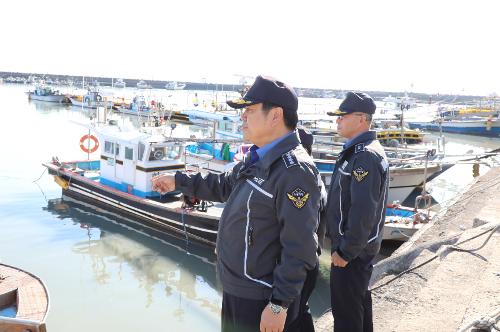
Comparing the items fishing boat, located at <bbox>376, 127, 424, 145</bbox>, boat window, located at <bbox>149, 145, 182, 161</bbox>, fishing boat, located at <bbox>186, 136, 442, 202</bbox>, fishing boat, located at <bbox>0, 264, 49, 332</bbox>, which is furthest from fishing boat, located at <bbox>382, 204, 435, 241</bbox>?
fishing boat, located at <bbox>376, 127, 424, 145</bbox>

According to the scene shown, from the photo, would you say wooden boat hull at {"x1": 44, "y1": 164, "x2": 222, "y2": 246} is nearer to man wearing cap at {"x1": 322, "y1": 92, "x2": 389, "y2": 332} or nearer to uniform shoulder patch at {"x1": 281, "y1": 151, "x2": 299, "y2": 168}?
man wearing cap at {"x1": 322, "y1": 92, "x2": 389, "y2": 332}

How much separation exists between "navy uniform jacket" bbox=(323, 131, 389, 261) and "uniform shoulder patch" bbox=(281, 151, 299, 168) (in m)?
0.88

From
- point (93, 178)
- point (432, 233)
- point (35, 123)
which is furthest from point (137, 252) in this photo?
point (35, 123)

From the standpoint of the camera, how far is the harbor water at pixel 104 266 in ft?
24.7

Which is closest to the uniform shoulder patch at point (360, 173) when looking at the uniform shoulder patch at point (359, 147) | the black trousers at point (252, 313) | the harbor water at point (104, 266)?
the uniform shoulder patch at point (359, 147)

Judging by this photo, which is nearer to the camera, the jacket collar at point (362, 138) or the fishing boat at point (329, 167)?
the jacket collar at point (362, 138)

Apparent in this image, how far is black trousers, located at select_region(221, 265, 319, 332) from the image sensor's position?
2229mm

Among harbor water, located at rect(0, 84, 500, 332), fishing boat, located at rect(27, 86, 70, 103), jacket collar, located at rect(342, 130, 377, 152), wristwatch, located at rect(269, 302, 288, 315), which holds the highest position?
fishing boat, located at rect(27, 86, 70, 103)

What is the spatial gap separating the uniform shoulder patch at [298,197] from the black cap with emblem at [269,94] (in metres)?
0.40

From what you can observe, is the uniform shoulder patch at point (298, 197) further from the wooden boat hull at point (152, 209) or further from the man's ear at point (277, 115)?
the wooden boat hull at point (152, 209)

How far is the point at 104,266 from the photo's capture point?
31.5ft

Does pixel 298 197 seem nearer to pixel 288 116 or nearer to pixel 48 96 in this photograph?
pixel 288 116

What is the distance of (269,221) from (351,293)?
1.28 m

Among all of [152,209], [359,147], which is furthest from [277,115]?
[152,209]
